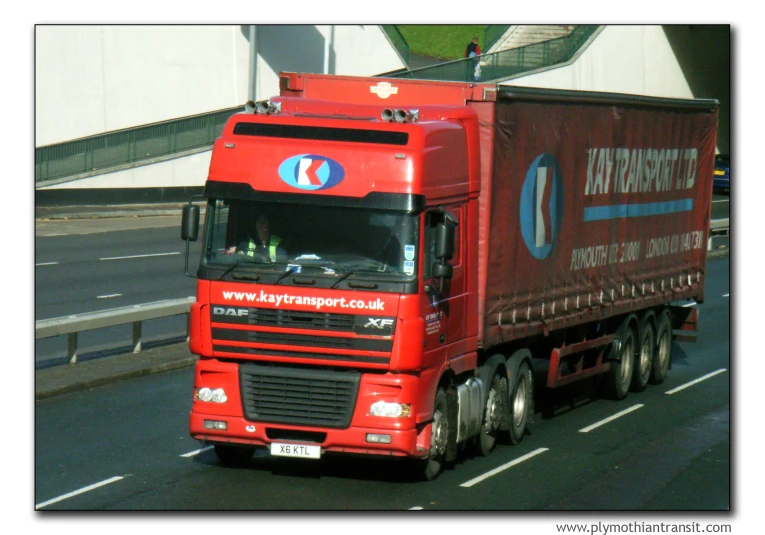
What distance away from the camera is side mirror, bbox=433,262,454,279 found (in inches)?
445

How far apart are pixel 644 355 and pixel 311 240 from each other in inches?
331

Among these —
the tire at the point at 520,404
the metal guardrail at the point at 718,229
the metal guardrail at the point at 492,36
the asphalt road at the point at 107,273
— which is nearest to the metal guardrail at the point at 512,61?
the metal guardrail at the point at 492,36

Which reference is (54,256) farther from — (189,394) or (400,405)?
(400,405)

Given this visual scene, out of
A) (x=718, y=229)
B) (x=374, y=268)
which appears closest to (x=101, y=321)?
(x=374, y=268)

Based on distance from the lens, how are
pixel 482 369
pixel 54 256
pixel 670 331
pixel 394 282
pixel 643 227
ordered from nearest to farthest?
pixel 394 282
pixel 482 369
pixel 643 227
pixel 670 331
pixel 54 256

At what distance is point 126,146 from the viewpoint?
39.3 meters

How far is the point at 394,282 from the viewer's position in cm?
1109

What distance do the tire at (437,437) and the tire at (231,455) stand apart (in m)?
1.82

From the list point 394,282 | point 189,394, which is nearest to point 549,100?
point 394,282

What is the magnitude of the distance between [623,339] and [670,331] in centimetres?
211

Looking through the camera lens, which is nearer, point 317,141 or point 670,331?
point 317,141

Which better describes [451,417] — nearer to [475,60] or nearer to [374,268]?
[374,268]

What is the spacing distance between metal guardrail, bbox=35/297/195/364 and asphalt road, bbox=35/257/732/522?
0.87m

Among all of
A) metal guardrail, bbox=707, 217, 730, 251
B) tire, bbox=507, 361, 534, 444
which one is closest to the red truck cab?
tire, bbox=507, 361, 534, 444
